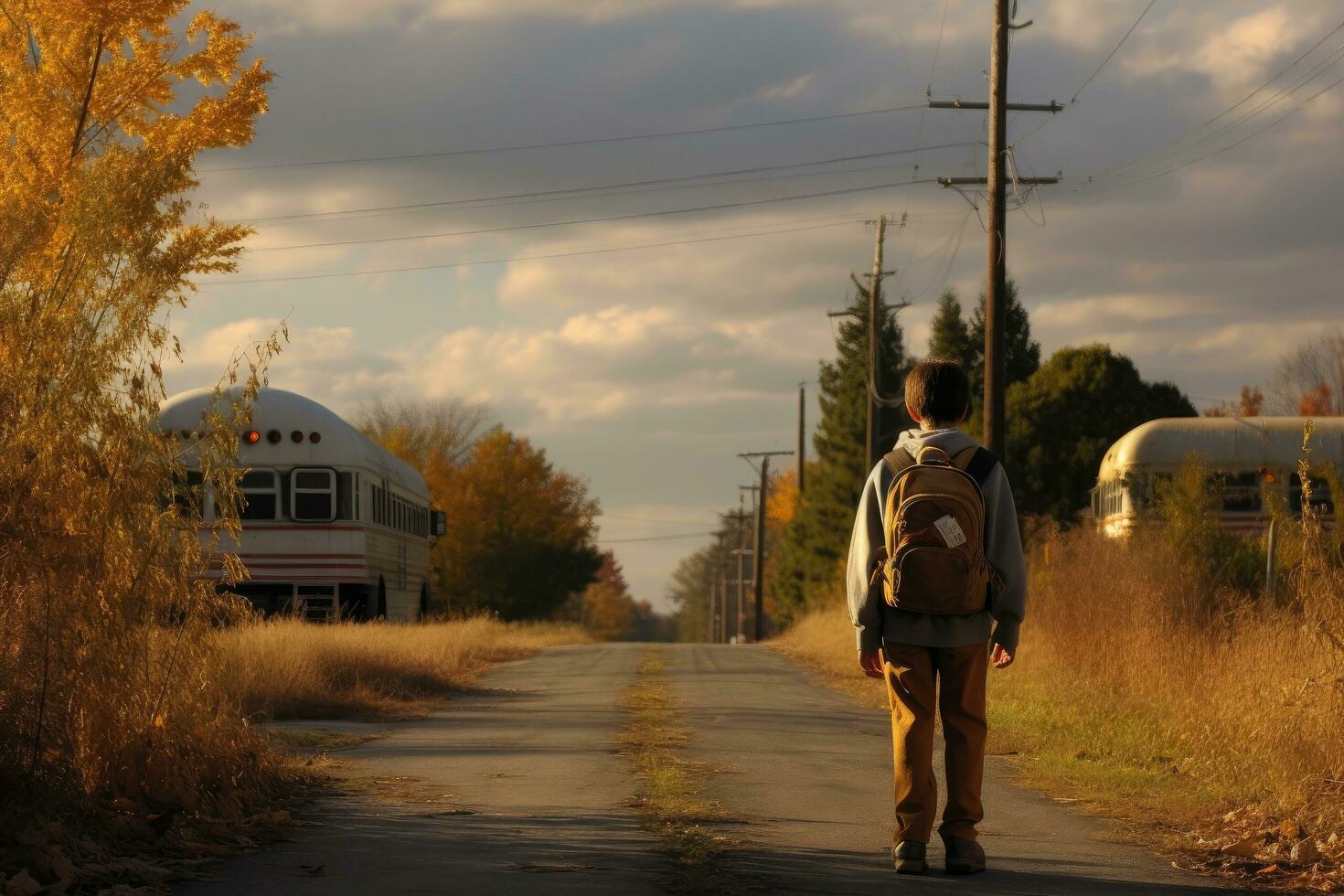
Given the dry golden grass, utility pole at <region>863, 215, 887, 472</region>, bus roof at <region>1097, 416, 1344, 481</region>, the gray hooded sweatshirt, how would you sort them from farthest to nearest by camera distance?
utility pole at <region>863, 215, 887, 472</region> < bus roof at <region>1097, 416, 1344, 481</region> < the dry golden grass < the gray hooded sweatshirt

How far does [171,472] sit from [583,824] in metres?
2.53

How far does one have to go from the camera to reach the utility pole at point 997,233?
2145 centimetres

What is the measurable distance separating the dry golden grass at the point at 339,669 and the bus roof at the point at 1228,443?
12260 millimetres

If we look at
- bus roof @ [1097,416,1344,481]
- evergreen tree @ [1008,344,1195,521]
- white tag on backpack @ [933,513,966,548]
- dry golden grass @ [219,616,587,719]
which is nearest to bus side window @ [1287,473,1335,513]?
bus roof @ [1097,416,1344,481]

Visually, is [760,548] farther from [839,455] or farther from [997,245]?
[997,245]

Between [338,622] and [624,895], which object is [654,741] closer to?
[624,895]

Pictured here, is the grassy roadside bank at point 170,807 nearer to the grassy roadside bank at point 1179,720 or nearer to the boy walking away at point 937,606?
the boy walking away at point 937,606

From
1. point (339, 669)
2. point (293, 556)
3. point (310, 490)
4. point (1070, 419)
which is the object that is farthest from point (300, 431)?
point (1070, 419)

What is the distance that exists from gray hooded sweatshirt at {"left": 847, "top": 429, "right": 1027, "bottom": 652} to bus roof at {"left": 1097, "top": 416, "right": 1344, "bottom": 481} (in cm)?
2267

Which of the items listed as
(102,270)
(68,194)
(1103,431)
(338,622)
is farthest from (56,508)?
(1103,431)

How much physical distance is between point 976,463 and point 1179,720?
5246 mm

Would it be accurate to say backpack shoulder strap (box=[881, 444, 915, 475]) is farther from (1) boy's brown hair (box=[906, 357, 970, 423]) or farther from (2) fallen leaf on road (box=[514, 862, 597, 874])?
(2) fallen leaf on road (box=[514, 862, 597, 874])

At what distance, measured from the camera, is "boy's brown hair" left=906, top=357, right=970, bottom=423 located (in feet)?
22.6

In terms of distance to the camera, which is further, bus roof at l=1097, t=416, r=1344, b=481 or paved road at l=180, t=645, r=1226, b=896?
bus roof at l=1097, t=416, r=1344, b=481
